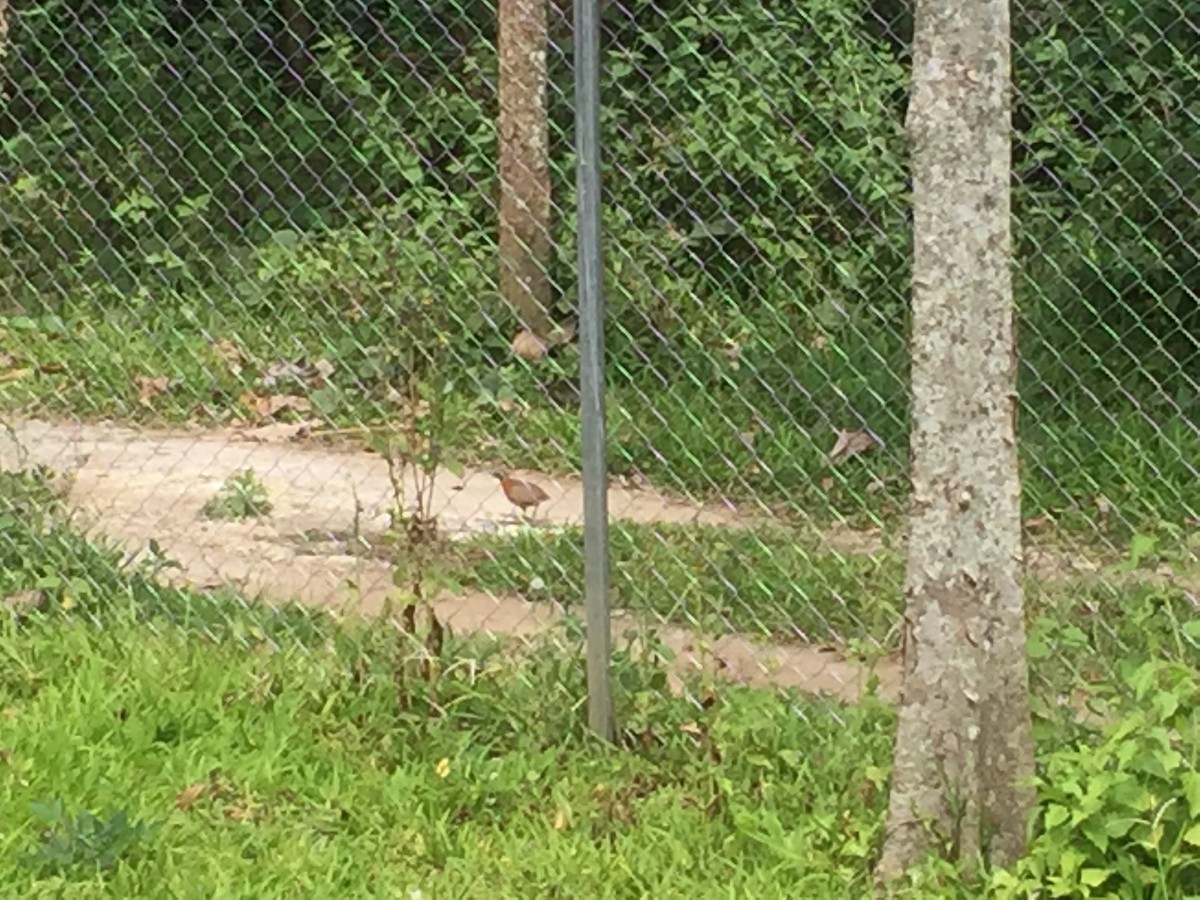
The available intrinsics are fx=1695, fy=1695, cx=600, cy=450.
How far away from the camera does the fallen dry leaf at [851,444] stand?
5.72 metres

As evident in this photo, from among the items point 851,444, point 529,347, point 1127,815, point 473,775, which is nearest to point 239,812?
point 473,775

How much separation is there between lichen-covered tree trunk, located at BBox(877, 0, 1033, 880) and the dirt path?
830 millimetres

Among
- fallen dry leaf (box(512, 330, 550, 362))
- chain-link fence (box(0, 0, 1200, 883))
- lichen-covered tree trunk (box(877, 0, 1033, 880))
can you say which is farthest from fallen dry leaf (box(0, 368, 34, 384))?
lichen-covered tree trunk (box(877, 0, 1033, 880))

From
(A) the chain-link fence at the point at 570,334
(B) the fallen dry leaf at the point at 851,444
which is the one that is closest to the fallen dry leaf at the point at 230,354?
(A) the chain-link fence at the point at 570,334

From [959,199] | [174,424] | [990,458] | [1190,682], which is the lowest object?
[174,424]

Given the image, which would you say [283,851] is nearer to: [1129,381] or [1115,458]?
[1115,458]

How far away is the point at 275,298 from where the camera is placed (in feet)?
24.7

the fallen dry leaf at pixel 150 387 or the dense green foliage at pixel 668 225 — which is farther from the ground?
the dense green foliage at pixel 668 225

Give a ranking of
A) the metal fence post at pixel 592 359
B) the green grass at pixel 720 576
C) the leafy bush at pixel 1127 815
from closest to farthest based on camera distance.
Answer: the leafy bush at pixel 1127 815
the metal fence post at pixel 592 359
the green grass at pixel 720 576

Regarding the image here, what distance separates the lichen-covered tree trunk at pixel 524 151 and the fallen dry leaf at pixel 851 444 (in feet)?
5.06

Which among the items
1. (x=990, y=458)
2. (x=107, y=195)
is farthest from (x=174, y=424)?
(x=990, y=458)

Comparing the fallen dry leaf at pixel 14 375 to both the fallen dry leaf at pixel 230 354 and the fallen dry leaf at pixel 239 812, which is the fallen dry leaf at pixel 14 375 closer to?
the fallen dry leaf at pixel 230 354

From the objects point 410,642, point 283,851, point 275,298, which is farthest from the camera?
point 275,298

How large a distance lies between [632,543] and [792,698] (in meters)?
1.39
